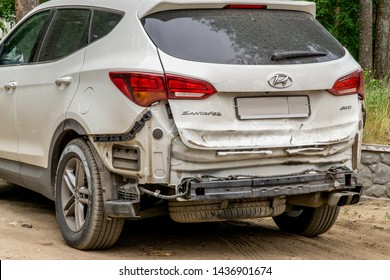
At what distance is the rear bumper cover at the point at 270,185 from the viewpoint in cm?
616

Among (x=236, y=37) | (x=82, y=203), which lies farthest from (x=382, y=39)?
(x=82, y=203)

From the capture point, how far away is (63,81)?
281 inches

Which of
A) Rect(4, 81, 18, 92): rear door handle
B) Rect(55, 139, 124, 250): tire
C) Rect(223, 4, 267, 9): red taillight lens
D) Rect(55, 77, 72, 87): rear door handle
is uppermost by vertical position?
Rect(223, 4, 267, 9): red taillight lens

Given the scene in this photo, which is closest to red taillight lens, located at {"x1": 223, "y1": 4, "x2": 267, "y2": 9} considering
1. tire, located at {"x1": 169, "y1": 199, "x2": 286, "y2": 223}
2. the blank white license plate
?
the blank white license plate

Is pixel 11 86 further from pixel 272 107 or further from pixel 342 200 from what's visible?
pixel 342 200

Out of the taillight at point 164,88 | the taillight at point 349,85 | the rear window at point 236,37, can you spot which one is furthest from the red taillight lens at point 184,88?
the taillight at point 349,85

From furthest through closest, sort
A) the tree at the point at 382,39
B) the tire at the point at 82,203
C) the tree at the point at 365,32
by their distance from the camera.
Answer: the tree at the point at 382,39, the tree at the point at 365,32, the tire at the point at 82,203

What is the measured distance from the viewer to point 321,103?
6648mm

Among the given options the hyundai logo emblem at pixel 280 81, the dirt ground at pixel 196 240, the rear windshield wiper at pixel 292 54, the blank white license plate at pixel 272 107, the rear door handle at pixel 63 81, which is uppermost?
the rear windshield wiper at pixel 292 54

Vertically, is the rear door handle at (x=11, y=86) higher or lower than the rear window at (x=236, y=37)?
lower

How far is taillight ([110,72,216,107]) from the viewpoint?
6.17 meters

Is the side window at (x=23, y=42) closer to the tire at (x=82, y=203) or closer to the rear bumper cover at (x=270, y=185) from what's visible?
the tire at (x=82, y=203)

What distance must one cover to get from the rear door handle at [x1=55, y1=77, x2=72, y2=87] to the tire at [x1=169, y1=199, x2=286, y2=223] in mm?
1362

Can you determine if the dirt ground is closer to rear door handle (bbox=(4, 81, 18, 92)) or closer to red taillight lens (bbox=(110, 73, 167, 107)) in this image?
rear door handle (bbox=(4, 81, 18, 92))
